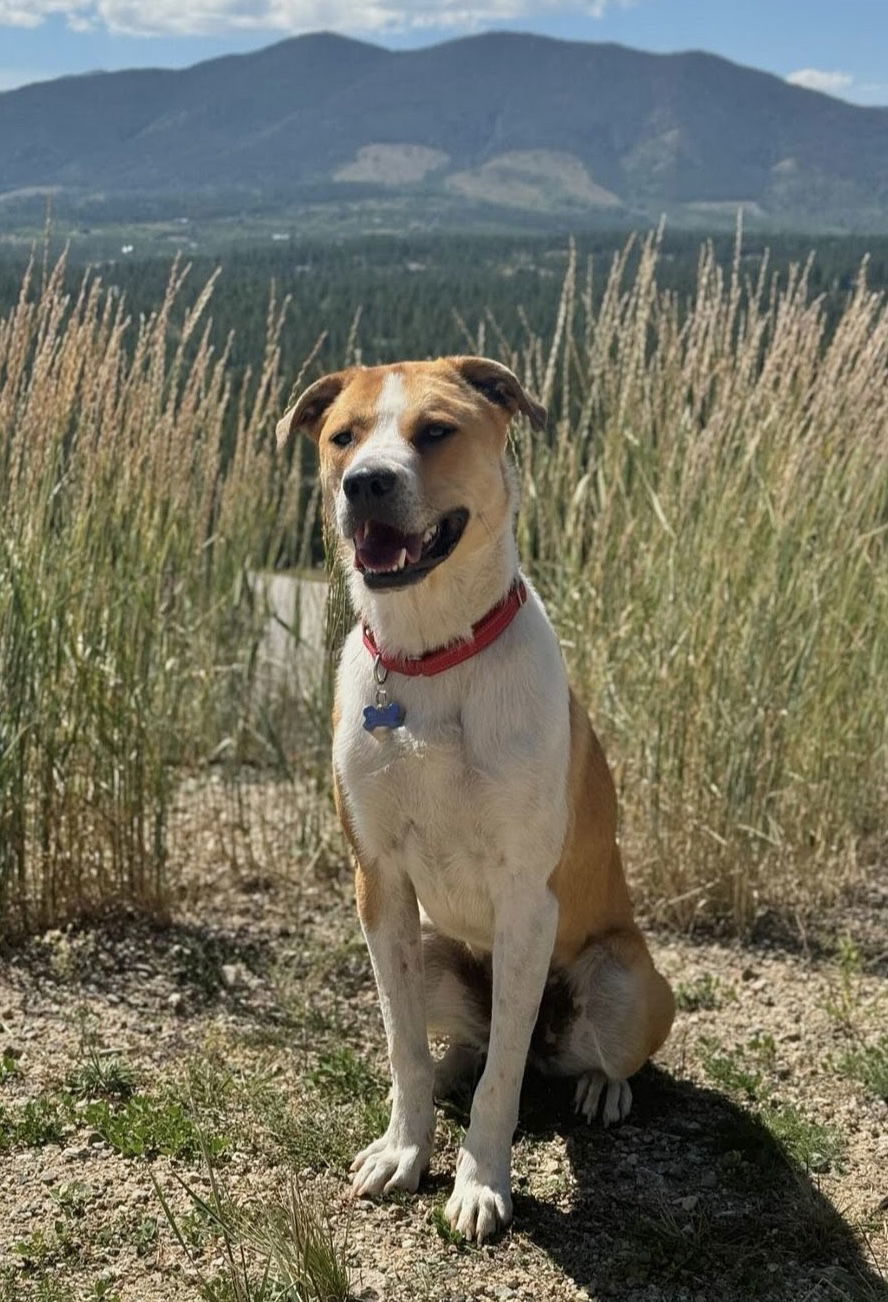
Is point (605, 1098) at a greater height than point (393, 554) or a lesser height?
lesser

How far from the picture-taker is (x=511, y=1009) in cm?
282

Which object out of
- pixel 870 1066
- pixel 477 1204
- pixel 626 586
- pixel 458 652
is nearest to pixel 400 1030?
pixel 477 1204

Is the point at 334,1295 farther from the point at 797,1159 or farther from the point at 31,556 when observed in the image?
the point at 31,556

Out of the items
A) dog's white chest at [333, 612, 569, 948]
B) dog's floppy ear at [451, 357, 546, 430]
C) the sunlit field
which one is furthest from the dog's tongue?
the sunlit field

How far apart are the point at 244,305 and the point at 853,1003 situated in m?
6.30

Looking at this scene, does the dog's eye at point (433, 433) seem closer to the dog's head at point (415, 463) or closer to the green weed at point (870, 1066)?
the dog's head at point (415, 463)

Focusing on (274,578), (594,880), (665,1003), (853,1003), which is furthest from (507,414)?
(274,578)

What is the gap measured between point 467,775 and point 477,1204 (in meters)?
0.92

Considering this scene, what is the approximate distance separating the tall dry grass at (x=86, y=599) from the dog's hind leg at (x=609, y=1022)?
1727 mm

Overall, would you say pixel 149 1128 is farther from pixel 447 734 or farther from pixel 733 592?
pixel 733 592

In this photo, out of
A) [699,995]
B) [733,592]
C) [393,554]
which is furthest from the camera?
[733,592]

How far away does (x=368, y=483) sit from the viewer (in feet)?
8.15

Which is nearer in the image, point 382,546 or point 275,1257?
point 275,1257

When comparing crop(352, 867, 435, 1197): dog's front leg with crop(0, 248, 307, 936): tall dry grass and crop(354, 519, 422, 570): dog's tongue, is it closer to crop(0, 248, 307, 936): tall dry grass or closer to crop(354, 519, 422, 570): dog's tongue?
crop(354, 519, 422, 570): dog's tongue
